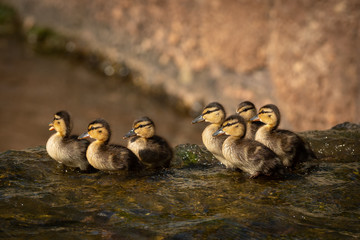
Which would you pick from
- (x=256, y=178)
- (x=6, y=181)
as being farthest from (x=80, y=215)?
(x=256, y=178)

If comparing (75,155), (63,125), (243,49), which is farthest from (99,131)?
(243,49)

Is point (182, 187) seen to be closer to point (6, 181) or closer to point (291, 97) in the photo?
point (6, 181)

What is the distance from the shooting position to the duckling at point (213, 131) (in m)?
6.30

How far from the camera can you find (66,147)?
6.05 metres

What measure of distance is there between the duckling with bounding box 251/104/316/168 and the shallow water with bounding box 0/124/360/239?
0.16 metres

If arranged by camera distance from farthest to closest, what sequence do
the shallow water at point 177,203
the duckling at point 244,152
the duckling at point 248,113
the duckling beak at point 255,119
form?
1. the duckling at point 248,113
2. the duckling beak at point 255,119
3. the duckling at point 244,152
4. the shallow water at point 177,203

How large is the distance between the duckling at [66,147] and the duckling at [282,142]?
1.86m

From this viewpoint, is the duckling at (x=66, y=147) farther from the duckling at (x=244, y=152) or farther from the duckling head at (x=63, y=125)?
the duckling at (x=244, y=152)

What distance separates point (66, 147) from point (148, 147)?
33.0 inches

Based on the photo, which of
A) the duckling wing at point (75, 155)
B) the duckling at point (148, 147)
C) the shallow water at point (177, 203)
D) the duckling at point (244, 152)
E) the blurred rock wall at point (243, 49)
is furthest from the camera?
the blurred rock wall at point (243, 49)

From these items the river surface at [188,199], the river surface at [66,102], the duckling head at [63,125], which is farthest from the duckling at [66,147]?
the river surface at [66,102]

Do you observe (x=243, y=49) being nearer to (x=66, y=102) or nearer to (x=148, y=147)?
(x=66, y=102)

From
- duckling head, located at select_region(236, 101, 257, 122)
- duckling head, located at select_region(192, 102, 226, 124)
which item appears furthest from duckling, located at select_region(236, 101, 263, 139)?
duckling head, located at select_region(192, 102, 226, 124)

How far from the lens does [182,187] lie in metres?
5.60
